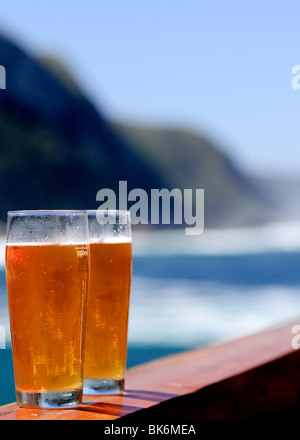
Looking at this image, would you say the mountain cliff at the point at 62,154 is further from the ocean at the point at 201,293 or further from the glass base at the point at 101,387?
the glass base at the point at 101,387

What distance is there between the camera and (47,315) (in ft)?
2.81

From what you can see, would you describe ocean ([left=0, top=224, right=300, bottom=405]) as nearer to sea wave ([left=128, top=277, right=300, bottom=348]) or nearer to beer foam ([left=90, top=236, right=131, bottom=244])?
sea wave ([left=128, top=277, right=300, bottom=348])

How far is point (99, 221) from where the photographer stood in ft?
3.45

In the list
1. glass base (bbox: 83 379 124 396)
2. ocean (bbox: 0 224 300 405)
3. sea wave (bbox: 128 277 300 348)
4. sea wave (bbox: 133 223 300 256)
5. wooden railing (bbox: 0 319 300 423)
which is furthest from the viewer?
sea wave (bbox: 133 223 300 256)

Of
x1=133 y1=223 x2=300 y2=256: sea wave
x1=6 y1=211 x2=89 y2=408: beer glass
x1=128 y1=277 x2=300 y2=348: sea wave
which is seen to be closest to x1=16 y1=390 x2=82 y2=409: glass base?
x1=6 y1=211 x2=89 y2=408: beer glass

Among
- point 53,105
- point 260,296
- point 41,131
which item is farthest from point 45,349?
point 53,105

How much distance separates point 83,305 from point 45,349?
0.07m

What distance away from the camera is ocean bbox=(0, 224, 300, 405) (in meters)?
9.89

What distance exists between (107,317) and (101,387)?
97mm

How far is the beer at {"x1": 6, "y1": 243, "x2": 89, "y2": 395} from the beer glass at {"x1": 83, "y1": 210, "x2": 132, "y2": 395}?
10cm

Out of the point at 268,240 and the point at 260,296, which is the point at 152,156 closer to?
the point at 268,240

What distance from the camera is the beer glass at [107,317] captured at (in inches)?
39.0

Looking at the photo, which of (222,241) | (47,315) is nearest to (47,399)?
(47,315)

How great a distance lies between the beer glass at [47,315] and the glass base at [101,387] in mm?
92
